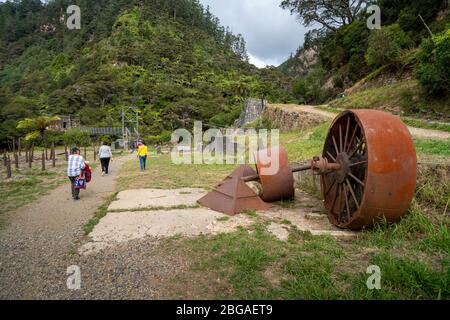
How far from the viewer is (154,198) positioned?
712 cm

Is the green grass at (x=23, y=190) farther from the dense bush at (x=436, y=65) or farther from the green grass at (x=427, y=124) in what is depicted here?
the dense bush at (x=436, y=65)

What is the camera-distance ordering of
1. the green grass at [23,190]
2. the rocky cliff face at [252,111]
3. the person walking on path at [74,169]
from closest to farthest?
the green grass at [23,190] → the person walking on path at [74,169] → the rocky cliff face at [252,111]

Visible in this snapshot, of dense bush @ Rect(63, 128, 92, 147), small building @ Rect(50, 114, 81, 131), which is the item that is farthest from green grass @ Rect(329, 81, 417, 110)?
small building @ Rect(50, 114, 81, 131)

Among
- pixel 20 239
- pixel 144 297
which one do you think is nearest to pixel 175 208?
pixel 20 239

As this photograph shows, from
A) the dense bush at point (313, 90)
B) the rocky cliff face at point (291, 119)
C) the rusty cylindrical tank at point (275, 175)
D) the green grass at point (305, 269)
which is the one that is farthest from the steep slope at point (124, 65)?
the green grass at point (305, 269)

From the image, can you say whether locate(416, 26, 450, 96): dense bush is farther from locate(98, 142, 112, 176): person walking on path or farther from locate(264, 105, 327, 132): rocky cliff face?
locate(98, 142, 112, 176): person walking on path

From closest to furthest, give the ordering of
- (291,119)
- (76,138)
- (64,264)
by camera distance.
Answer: (64,264) < (291,119) < (76,138)

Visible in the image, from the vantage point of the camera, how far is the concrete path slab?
21.1ft

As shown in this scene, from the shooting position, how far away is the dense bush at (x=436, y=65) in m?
11.5

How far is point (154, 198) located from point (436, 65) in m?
12.3

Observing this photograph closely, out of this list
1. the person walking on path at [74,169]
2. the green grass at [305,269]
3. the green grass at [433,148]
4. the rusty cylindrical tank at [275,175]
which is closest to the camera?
the green grass at [305,269]

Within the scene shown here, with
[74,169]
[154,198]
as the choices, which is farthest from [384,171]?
[74,169]

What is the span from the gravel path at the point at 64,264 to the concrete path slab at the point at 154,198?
100 centimetres

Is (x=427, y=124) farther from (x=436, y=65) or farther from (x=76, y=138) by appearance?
(x=76, y=138)
